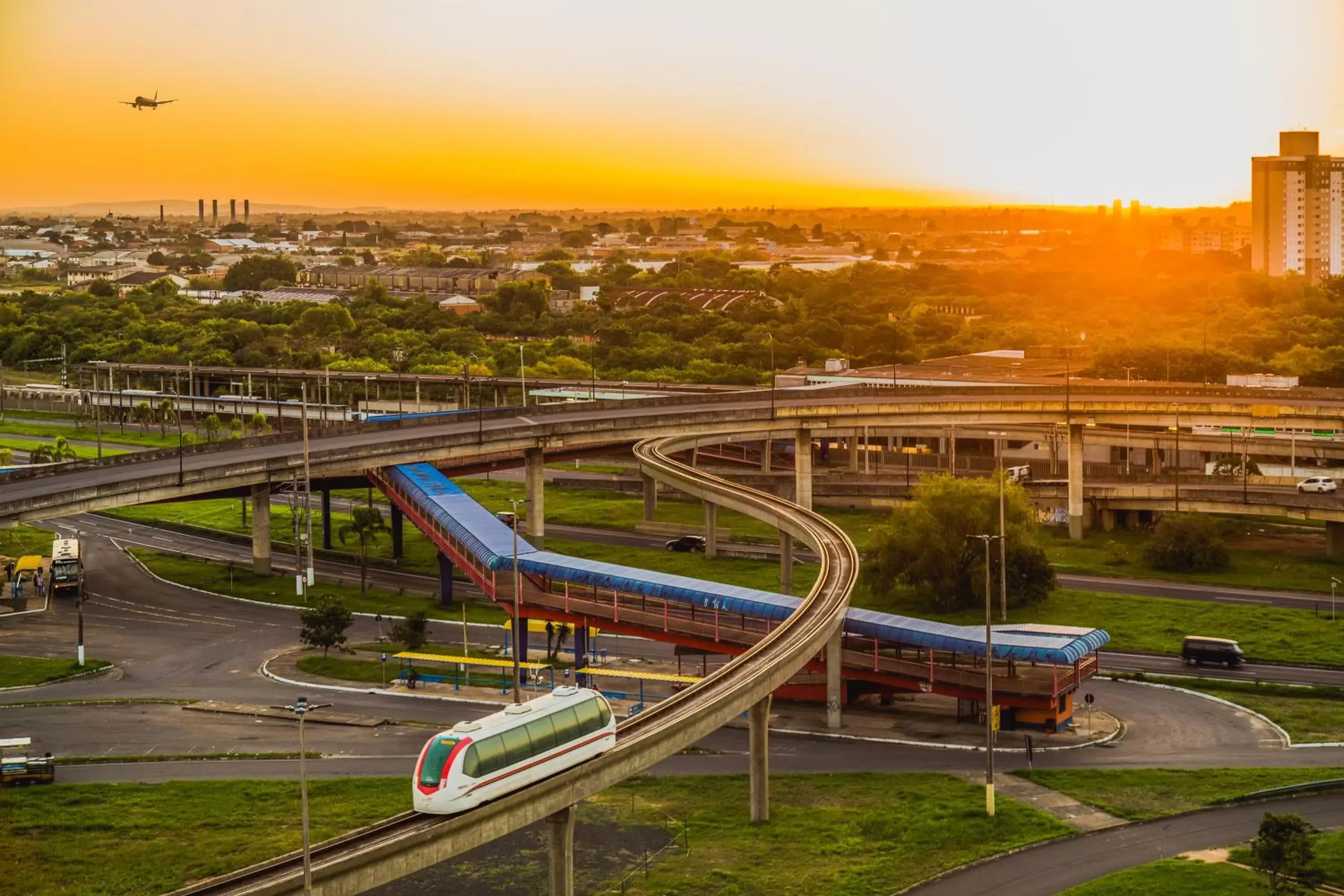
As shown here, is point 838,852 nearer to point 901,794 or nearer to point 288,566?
point 901,794

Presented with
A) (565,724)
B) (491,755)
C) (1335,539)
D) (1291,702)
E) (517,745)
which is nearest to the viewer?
(491,755)

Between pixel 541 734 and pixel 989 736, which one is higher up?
pixel 541 734

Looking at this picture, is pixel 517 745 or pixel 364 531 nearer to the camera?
pixel 517 745

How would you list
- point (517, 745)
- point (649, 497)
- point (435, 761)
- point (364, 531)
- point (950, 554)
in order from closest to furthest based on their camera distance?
point (435, 761) < point (517, 745) < point (950, 554) < point (364, 531) < point (649, 497)

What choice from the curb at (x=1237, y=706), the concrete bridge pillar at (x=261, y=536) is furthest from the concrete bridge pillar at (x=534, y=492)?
the curb at (x=1237, y=706)

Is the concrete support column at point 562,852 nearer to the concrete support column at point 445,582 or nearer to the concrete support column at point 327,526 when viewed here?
the concrete support column at point 445,582

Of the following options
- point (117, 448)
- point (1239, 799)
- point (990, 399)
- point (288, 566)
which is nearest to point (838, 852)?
point (1239, 799)

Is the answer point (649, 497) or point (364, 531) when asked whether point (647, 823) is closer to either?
point (364, 531)

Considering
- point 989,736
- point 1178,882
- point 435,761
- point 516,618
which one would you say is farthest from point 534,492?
point 435,761
